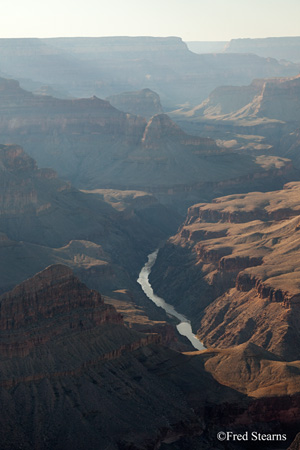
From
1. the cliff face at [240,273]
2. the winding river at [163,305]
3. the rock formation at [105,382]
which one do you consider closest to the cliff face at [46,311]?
the rock formation at [105,382]

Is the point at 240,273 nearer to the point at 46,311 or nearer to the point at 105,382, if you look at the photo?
the point at 46,311

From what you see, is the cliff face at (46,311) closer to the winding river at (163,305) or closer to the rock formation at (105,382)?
the rock formation at (105,382)

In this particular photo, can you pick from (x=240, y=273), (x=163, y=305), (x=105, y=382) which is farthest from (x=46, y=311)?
(x=163, y=305)

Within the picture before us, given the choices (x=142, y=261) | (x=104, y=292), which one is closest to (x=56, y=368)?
(x=104, y=292)

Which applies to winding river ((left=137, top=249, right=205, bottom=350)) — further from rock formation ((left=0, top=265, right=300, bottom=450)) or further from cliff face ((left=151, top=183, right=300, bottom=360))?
rock formation ((left=0, top=265, right=300, bottom=450))

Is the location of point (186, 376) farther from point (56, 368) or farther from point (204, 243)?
point (204, 243)

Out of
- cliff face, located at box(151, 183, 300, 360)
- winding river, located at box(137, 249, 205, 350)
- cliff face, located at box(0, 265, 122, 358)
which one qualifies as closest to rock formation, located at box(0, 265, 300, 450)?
cliff face, located at box(0, 265, 122, 358)
